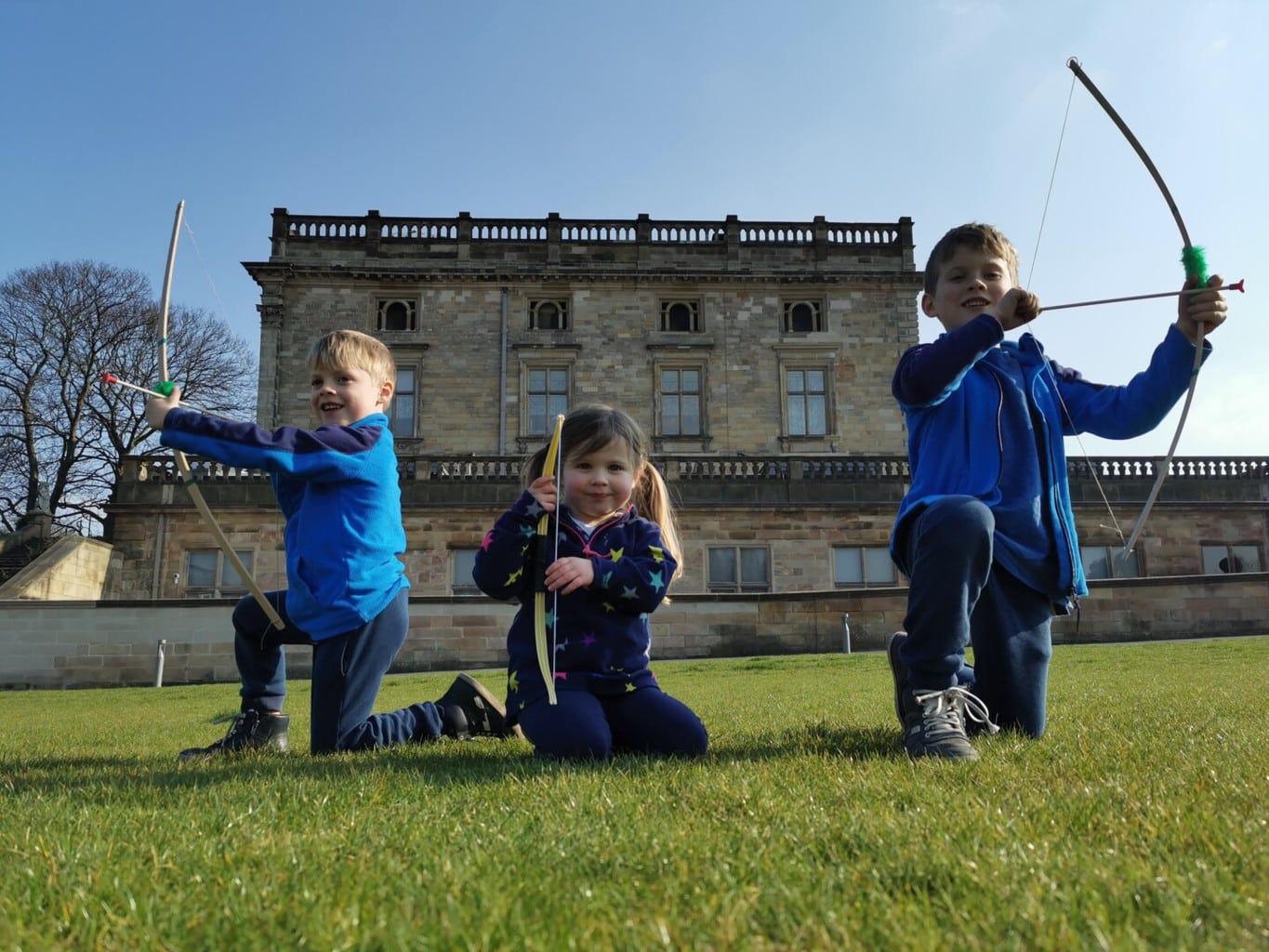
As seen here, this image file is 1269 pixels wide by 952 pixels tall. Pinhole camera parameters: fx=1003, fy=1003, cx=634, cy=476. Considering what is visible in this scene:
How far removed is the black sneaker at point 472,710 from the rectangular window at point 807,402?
22.9 meters

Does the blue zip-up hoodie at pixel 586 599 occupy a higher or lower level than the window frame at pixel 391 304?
lower

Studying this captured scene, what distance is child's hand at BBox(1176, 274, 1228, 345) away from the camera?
348 centimetres

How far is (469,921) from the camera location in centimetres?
140

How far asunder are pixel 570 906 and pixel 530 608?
231 centimetres

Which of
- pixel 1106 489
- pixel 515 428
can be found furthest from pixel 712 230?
pixel 1106 489

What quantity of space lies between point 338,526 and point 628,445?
1.26 meters

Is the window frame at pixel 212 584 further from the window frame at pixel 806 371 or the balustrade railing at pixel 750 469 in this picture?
the window frame at pixel 806 371

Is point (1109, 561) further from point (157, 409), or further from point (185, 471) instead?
point (157, 409)

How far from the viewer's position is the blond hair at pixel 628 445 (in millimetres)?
3814

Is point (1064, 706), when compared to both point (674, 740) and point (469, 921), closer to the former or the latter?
point (674, 740)

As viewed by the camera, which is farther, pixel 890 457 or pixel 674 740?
pixel 890 457

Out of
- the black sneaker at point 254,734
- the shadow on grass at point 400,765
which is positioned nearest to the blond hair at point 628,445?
the shadow on grass at point 400,765

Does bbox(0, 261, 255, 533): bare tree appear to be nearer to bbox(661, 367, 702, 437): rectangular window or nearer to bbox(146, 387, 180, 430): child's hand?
bbox(661, 367, 702, 437): rectangular window

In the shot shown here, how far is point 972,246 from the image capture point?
3703mm
